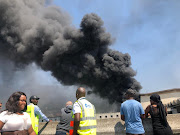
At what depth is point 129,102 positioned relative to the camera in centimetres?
359

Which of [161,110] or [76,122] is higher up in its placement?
[161,110]

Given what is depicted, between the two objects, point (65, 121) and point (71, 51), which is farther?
point (71, 51)

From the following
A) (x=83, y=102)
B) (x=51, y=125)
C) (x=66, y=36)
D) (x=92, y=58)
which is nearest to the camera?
(x=83, y=102)

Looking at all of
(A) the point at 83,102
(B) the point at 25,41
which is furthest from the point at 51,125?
(B) the point at 25,41

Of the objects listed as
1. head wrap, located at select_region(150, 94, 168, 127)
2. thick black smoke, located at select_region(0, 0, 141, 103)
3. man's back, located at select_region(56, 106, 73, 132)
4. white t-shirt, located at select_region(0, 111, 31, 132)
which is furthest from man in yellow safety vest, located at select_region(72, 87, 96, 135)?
thick black smoke, located at select_region(0, 0, 141, 103)

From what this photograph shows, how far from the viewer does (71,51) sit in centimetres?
3894

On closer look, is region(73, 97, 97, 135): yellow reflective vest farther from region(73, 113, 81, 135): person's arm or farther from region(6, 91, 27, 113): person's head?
region(6, 91, 27, 113): person's head

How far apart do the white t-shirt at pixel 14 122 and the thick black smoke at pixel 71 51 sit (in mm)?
33181

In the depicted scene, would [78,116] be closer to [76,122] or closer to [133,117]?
[76,122]

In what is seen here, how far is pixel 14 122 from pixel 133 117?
216 centimetres

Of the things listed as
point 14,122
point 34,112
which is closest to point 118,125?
point 34,112

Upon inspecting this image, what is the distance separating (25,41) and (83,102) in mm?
41112

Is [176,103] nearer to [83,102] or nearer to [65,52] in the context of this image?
[83,102]

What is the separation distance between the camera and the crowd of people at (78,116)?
250 centimetres
